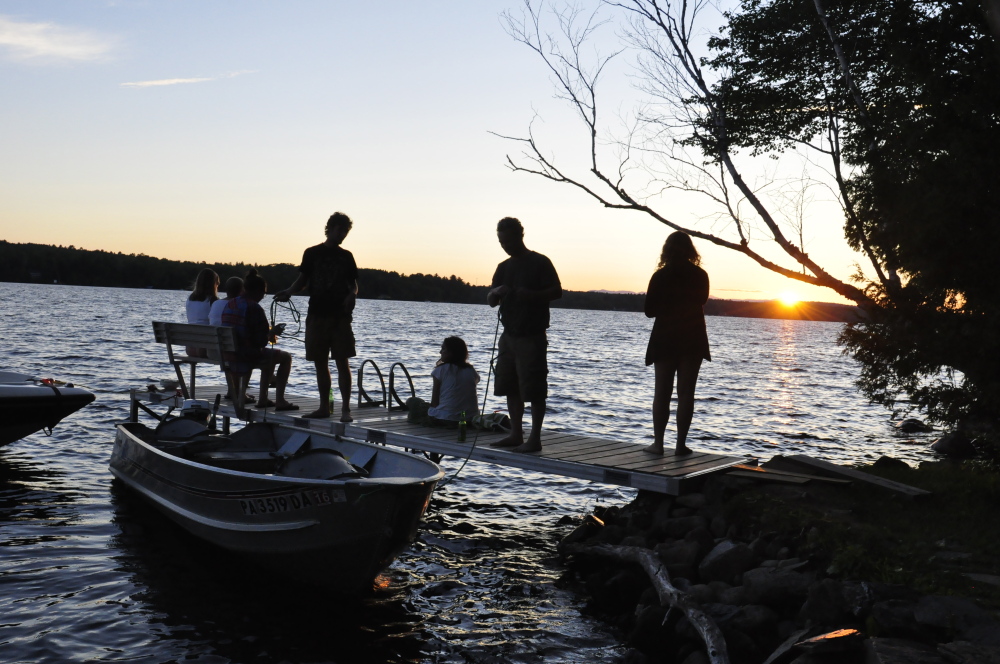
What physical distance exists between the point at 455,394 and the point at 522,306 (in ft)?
7.97

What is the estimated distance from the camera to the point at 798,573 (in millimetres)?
6379

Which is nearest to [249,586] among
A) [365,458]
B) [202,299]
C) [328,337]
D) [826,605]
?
[365,458]

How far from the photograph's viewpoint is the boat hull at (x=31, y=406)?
1239 centimetres

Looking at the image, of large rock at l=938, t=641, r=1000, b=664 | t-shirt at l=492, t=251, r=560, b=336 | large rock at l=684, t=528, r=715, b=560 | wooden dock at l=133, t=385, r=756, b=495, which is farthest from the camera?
wooden dock at l=133, t=385, r=756, b=495

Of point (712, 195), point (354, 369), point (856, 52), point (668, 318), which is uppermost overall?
point (856, 52)

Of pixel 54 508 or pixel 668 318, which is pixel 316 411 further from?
pixel 668 318

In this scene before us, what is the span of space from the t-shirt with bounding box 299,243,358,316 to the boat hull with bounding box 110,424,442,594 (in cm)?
228

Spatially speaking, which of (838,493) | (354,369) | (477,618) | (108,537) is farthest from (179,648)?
(354,369)

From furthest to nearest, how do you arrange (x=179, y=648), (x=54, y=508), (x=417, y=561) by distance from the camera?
1. (x=54, y=508)
2. (x=417, y=561)
3. (x=179, y=648)

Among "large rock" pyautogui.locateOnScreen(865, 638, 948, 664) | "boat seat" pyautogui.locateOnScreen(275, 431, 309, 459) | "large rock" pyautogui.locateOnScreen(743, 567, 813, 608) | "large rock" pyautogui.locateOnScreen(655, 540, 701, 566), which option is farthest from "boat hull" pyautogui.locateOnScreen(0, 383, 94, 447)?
"large rock" pyautogui.locateOnScreen(865, 638, 948, 664)

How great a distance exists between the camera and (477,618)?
7246 mm

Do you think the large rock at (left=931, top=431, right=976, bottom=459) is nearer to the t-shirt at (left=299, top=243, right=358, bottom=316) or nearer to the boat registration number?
the t-shirt at (left=299, top=243, right=358, bottom=316)

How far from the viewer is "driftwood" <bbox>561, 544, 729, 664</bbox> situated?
18.3ft

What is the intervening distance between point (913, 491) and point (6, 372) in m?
13.0
